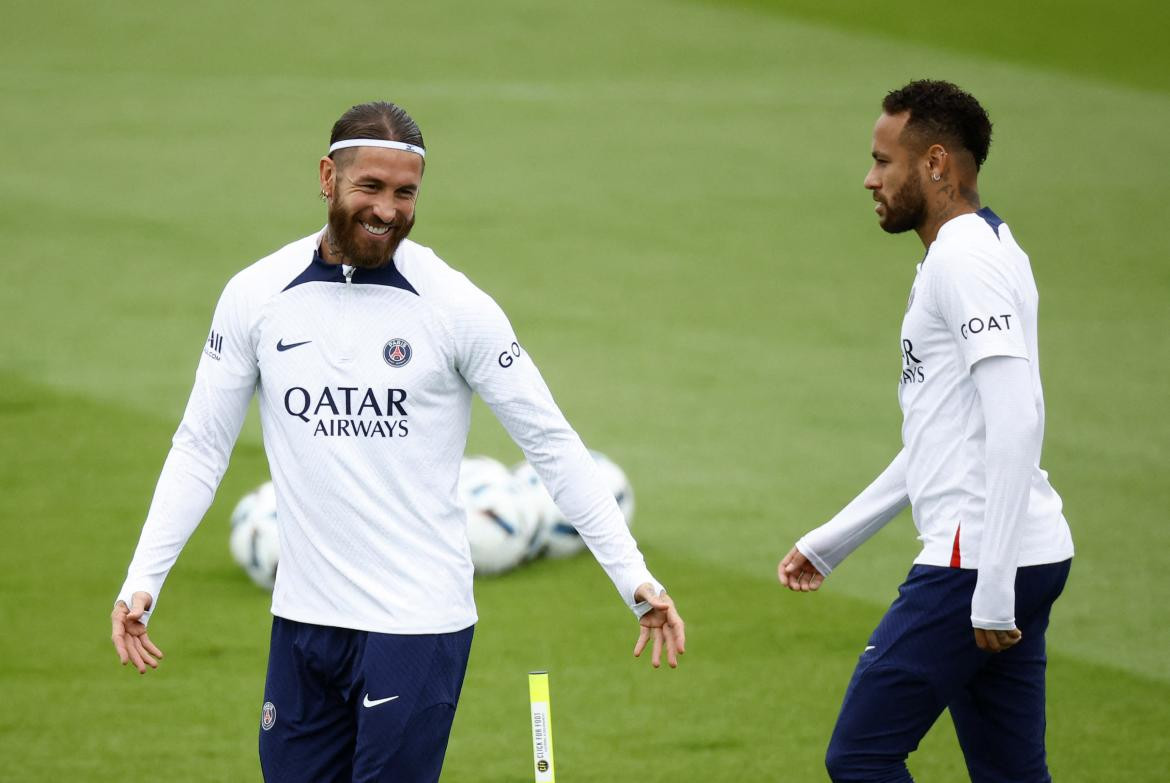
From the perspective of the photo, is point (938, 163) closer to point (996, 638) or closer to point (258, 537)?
point (996, 638)

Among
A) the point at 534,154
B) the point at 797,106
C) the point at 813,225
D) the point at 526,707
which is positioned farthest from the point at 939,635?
the point at 797,106

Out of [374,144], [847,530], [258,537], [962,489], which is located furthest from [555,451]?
[258,537]

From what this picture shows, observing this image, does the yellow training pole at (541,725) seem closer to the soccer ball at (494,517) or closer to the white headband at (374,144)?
the white headband at (374,144)

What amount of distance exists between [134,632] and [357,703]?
619 mm

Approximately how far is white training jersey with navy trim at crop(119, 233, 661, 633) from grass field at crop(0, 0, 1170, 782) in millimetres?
3267

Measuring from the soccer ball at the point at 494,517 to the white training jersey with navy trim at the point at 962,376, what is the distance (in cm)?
529

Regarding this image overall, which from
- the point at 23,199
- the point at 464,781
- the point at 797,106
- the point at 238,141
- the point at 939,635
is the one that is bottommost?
the point at 464,781

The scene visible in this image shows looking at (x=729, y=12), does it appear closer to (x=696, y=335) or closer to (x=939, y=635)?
(x=696, y=335)

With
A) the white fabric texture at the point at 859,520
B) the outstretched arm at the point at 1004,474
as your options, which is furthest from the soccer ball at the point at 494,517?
the outstretched arm at the point at 1004,474

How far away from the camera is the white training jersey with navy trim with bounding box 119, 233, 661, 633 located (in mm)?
4406

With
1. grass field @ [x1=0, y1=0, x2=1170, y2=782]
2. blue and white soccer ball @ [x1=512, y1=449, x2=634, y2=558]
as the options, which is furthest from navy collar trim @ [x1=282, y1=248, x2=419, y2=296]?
blue and white soccer ball @ [x1=512, y1=449, x2=634, y2=558]

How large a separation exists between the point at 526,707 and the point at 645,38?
21.9 m

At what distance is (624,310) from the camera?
1744 cm

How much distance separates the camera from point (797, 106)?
25.9 m
